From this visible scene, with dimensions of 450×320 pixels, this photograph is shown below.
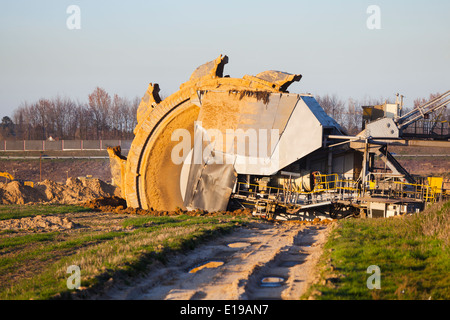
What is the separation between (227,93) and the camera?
947 inches

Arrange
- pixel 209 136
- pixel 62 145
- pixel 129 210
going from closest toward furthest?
pixel 209 136, pixel 129 210, pixel 62 145

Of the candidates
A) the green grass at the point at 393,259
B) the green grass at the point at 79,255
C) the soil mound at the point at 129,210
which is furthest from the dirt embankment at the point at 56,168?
the green grass at the point at 393,259

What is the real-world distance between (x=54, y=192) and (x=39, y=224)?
661 inches

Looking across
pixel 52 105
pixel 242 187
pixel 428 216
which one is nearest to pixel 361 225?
pixel 428 216

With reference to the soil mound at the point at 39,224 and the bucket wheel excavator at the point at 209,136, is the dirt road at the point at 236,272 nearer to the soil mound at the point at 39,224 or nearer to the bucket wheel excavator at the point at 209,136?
the soil mound at the point at 39,224

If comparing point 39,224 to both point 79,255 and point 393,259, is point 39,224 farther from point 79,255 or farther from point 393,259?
point 393,259

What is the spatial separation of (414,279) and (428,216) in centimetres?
565

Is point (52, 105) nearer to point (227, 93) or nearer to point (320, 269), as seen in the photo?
point (227, 93)

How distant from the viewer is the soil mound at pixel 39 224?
19009mm

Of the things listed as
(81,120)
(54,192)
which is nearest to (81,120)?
(81,120)

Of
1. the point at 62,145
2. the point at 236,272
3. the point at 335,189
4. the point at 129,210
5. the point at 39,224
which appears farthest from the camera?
the point at 62,145

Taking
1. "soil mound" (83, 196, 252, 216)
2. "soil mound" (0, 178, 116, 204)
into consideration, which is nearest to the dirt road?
"soil mound" (83, 196, 252, 216)

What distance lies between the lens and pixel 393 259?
1095cm

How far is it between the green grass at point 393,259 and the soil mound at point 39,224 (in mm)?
9534
